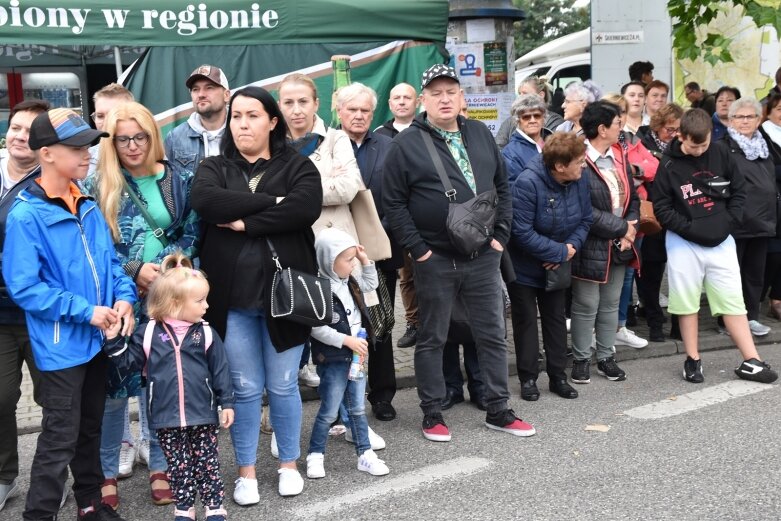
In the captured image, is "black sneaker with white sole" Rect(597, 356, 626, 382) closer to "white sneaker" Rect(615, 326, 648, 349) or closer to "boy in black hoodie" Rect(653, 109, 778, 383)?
"boy in black hoodie" Rect(653, 109, 778, 383)

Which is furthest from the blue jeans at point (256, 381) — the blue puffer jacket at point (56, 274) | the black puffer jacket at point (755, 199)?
the black puffer jacket at point (755, 199)

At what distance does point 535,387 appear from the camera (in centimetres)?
602

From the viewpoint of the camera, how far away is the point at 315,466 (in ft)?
15.3

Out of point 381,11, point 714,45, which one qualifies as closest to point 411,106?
point 381,11

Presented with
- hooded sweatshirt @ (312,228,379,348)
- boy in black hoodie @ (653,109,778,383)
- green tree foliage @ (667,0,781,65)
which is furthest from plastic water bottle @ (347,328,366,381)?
green tree foliage @ (667,0,781,65)

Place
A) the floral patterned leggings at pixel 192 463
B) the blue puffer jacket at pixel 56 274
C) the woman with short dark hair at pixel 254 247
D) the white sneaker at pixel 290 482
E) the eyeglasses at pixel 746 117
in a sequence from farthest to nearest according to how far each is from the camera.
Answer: the eyeglasses at pixel 746 117 → the white sneaker at pixel 290 482 → the woman with short dark hair at pixel 254 247 → the floral patterned leggings at pixel 192 463 → the blue puffer jacket at pixel 56 274

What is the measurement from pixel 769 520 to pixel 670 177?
3003 millimetres

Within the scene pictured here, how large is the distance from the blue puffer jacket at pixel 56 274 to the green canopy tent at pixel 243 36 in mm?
2680

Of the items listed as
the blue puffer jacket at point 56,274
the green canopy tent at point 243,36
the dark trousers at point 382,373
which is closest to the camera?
the blue puffer jacket at point 56,274

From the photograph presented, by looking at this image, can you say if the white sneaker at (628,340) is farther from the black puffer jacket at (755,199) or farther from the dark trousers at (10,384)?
the dark trousers at (10,384)

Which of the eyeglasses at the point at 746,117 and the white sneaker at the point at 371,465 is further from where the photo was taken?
the eyeglasses at the point at 746,117

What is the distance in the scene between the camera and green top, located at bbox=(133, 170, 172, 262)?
435 centimetres

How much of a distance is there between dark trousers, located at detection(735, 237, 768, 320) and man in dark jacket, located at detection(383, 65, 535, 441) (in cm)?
304

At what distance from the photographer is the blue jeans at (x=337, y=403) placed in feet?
15.3
